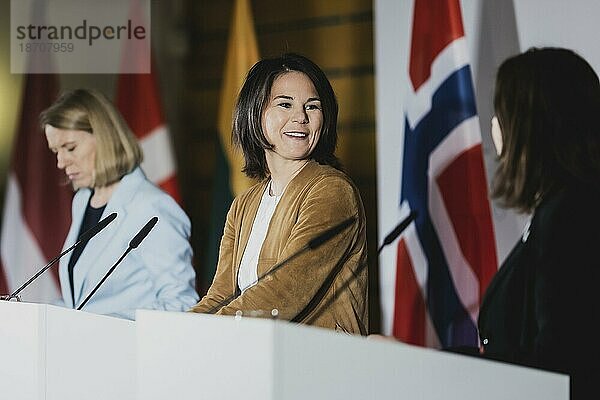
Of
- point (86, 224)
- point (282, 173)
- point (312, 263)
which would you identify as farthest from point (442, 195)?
point (86, 224)

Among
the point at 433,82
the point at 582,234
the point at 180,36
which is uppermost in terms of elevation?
the point at 180,36

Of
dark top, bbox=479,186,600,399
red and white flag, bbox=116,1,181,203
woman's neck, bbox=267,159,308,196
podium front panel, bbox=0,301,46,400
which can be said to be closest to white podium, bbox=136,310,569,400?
dark top, bbox=479,186,600,399

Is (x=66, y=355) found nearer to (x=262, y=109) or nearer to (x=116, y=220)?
(x=262, y=109)

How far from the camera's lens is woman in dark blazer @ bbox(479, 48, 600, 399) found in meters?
2.38

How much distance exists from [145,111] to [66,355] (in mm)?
2427

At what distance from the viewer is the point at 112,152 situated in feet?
15.3

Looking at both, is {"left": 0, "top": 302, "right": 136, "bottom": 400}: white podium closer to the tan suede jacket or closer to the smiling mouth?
the tan suede jacket

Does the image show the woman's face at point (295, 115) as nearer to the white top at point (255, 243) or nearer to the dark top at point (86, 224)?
the white top at point (255, 243)

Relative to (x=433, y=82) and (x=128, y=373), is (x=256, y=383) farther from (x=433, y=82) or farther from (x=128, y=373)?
→ (x=433, y=82)

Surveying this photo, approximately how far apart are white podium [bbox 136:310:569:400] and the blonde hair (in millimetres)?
2716

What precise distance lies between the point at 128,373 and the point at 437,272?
182cm

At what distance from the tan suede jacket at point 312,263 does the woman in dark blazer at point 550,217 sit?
0.43m

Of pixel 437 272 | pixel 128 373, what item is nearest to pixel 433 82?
pixel 437 272

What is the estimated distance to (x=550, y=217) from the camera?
2516 mm
